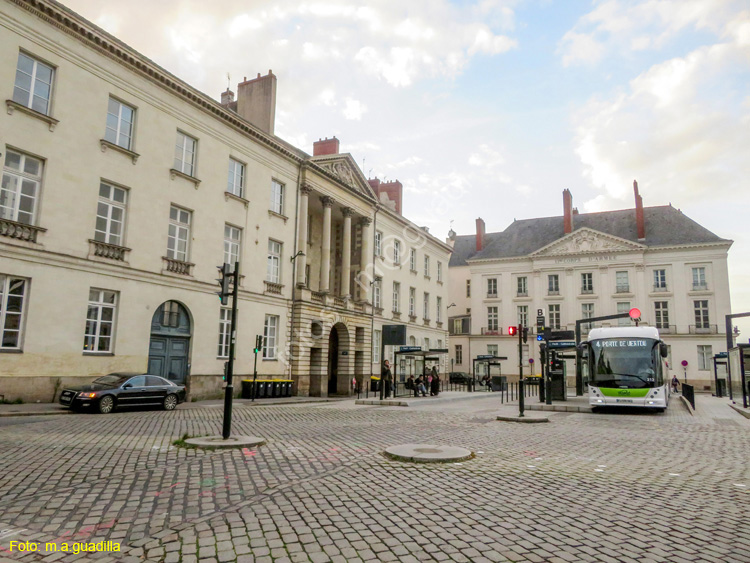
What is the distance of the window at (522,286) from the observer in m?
61.5

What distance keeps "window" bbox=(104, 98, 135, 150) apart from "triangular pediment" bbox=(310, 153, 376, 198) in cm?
1243

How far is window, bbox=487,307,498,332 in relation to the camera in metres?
63.0

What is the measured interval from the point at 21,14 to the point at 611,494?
21821mm

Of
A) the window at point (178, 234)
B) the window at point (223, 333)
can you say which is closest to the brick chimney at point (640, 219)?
the window at point (223, 333)

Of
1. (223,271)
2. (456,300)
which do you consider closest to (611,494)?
(223,271)

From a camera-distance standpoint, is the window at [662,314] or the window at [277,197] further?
the window at [662,314]

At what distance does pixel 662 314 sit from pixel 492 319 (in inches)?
707

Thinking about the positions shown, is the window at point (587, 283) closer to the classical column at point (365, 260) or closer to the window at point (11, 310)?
the classical column at point (365, 260)

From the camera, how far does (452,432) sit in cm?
1303

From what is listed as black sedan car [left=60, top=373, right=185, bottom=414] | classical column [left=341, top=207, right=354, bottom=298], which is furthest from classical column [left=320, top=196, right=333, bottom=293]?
black sedan car [left=60, top=373, right=185, bottom=414]

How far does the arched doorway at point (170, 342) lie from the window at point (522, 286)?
45.7 metres

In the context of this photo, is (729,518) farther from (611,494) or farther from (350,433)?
(350,433)

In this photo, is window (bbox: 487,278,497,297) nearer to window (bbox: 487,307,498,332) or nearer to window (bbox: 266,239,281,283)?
window (bbox: 487,307,498,332)

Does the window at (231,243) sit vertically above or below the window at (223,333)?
above
